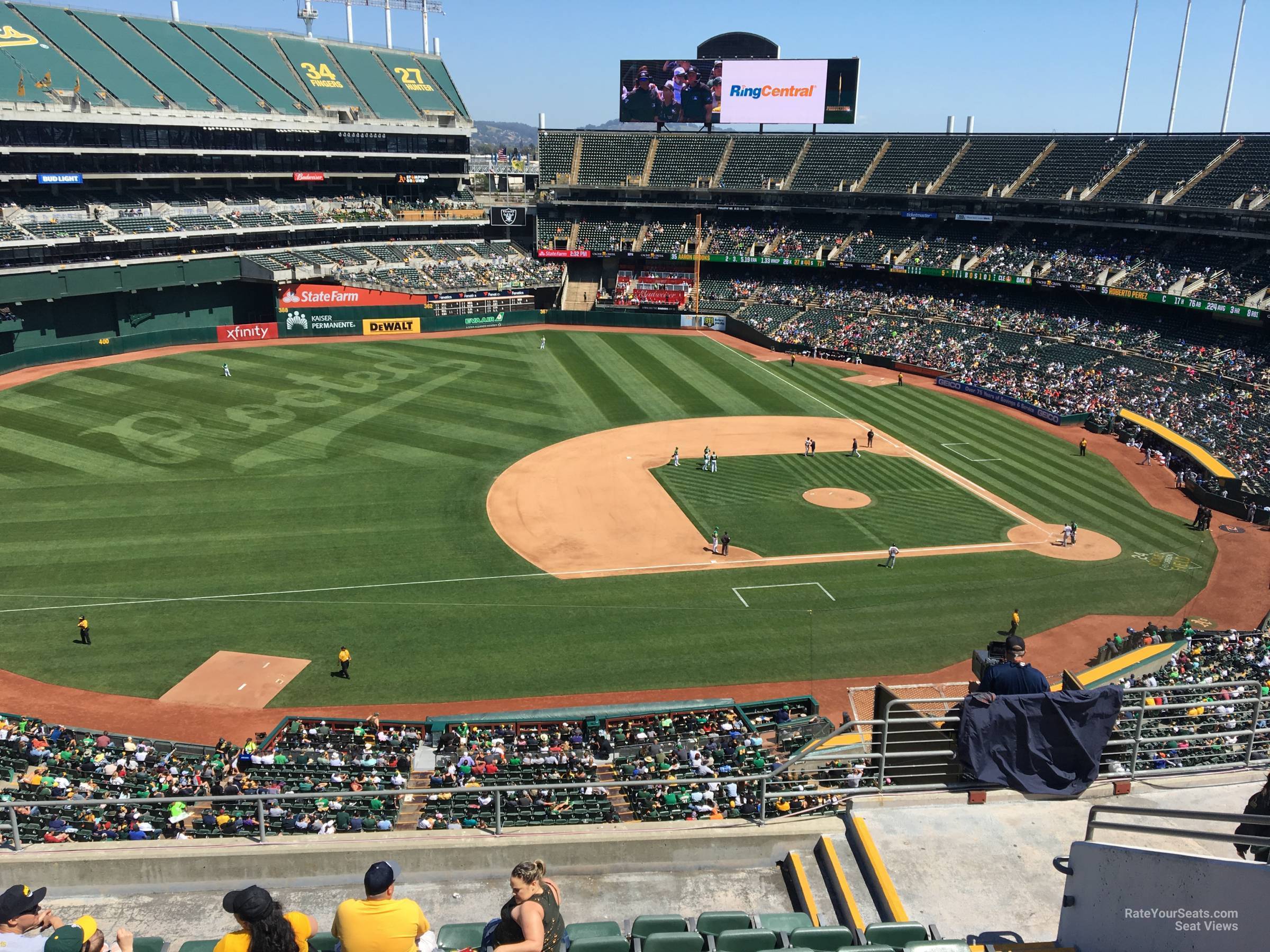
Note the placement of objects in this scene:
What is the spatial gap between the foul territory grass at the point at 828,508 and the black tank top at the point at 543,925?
28309 millimetres

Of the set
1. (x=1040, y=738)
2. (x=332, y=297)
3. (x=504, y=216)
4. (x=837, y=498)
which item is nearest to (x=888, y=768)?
(x=1040, y=738)

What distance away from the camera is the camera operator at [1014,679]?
1027 cm

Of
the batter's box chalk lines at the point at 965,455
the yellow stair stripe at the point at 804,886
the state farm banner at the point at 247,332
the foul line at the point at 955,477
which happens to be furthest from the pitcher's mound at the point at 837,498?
the state farm banner at the point at 247,332

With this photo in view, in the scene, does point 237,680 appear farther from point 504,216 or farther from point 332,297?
point 504,216

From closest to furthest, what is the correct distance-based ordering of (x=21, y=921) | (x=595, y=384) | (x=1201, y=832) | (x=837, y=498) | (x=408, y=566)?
(x=21, y=921), (x=1201, y=832), (x=408, y=566), (x=837, y=498), (x=595, y=384)

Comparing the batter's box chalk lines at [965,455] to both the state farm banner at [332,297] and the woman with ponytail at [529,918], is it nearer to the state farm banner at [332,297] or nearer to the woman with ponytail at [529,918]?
the woman with ponytail at [529,918]

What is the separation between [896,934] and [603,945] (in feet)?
8.71

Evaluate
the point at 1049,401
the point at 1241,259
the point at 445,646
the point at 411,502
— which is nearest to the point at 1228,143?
the point at 1241,259

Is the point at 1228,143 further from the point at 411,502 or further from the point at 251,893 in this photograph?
the point at 251,893

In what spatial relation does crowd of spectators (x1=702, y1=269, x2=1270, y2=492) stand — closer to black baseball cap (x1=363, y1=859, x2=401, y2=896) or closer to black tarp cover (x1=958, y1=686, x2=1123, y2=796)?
black tarp cover (x1=958, y1=686, x2=1123, y2=796)

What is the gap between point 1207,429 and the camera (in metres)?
47.0

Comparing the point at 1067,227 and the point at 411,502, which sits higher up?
the point at 1067,227

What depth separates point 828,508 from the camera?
3941 cm

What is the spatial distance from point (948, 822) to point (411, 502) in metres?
31.1
